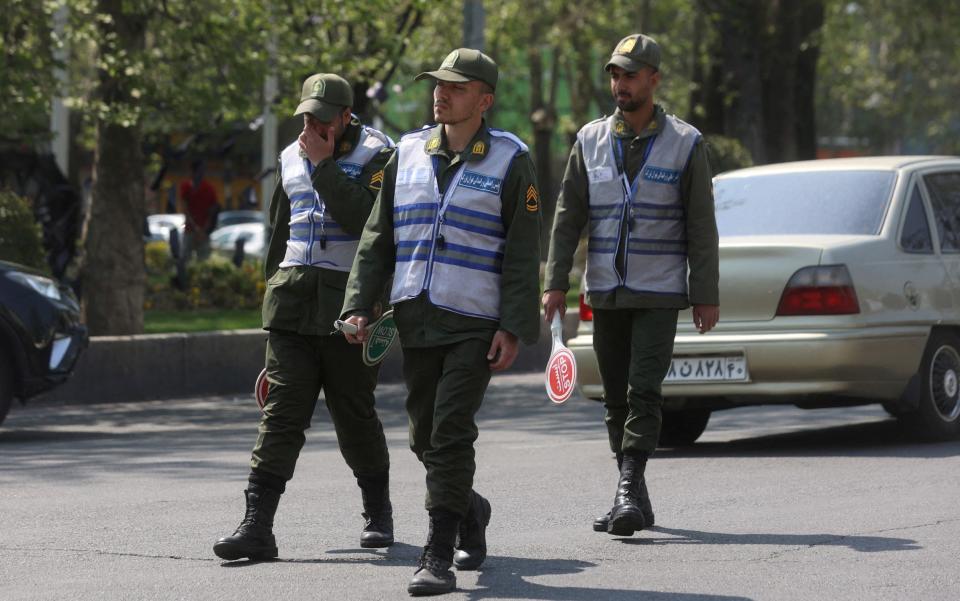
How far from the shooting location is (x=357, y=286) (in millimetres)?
5789

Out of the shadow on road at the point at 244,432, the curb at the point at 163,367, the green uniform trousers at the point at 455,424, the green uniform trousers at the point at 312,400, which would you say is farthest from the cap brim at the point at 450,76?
the curb at the point at 163,367

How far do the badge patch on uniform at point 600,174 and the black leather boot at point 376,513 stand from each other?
54.3 inches

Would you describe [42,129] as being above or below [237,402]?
above

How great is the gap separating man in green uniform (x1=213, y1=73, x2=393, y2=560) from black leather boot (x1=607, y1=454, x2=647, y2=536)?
2.70 ft

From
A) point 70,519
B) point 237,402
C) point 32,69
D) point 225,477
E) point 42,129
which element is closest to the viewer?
point 70,519

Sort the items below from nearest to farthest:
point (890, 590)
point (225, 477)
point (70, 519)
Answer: point (890, 590)
point (70, 519)
point (225, 477)

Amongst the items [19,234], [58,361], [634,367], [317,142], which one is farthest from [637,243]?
[19,234]

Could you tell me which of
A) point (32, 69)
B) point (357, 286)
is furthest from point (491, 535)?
point (32, 69)

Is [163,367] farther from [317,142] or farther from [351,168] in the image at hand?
[317,142]

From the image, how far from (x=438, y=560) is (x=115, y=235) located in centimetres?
1055

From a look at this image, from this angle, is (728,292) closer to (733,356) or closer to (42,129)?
(733,356)

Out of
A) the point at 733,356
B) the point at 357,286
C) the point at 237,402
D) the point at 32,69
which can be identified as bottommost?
the point at 237,402

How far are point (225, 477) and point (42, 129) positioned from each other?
519 inches

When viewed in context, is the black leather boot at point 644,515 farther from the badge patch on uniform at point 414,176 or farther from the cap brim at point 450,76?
the cap brim at point 450,76
